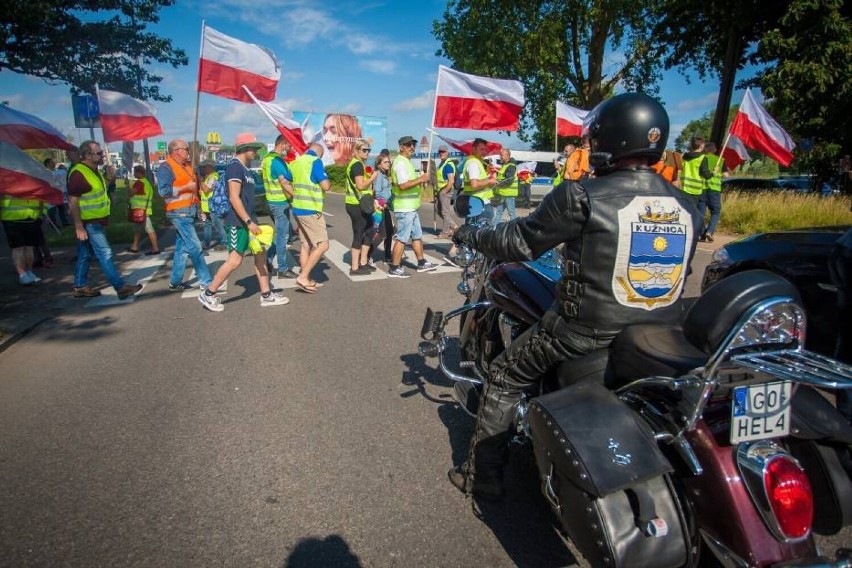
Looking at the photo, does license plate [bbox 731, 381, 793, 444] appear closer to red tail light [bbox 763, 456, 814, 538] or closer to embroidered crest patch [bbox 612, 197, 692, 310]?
red tail light [bbox 763, 456, 814, 538]

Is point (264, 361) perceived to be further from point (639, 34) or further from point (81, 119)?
point (639, 34)

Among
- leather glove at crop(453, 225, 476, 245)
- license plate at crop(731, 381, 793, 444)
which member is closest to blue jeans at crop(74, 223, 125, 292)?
leather glove at crop(453, 225, 476, 245)

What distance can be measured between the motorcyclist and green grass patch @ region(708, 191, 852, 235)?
406 inches

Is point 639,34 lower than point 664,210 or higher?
higher

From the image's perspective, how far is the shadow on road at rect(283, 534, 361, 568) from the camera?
219 centimetres

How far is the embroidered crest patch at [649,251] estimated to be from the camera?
1.95 metres

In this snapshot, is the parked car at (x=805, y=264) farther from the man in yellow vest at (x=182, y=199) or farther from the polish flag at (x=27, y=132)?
the polish flag at (x=27, y=132)

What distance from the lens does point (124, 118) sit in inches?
357

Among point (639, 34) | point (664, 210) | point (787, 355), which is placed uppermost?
point (639, 34)

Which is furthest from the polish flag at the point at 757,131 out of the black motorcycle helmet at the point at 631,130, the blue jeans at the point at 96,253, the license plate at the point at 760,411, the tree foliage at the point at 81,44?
the tree foliage at the point at 81,44

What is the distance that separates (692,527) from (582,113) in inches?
487

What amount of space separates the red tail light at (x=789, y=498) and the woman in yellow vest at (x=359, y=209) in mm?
6151

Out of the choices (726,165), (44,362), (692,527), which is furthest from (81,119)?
(692,527)

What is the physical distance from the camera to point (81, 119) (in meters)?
14.4
